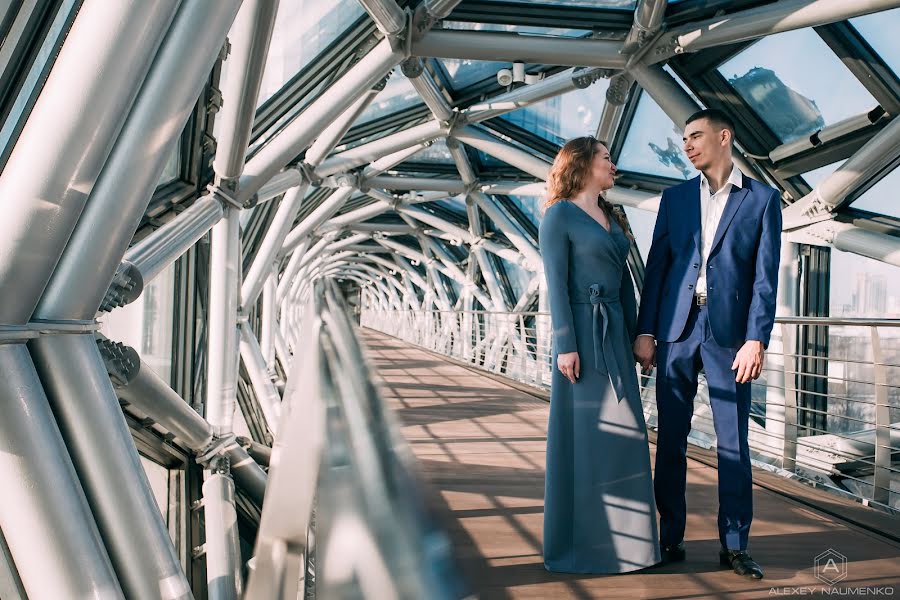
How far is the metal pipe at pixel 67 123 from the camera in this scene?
2641 millimetres

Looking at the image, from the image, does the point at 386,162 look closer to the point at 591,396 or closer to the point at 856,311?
the point at 856,311

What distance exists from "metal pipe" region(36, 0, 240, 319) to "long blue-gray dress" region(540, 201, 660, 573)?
1.71 m

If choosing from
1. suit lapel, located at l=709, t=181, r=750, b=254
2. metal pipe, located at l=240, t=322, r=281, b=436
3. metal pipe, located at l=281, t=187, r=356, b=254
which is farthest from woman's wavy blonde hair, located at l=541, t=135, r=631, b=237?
metal pipe, located at l=281, t=187, r=356, b=254

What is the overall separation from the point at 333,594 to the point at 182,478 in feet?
25.8

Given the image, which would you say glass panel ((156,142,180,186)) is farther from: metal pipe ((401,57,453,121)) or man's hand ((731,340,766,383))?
man's hand ((731,340,766,383))

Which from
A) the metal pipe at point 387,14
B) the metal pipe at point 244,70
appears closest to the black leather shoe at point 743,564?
the metal pipe at point 244,70

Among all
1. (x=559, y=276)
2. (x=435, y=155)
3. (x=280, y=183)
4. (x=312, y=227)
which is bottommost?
(x=559, y=276)

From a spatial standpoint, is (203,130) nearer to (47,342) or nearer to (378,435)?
(47,342)

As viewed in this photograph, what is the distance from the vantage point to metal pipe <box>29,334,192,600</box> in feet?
9.94

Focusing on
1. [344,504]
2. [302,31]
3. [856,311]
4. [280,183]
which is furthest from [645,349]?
[280,183]

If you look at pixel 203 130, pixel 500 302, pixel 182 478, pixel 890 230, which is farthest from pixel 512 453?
pixel 500 302

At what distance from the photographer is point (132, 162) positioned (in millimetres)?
3061

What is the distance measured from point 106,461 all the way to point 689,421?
2.50m

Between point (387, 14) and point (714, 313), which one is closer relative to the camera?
point (714, 313)
